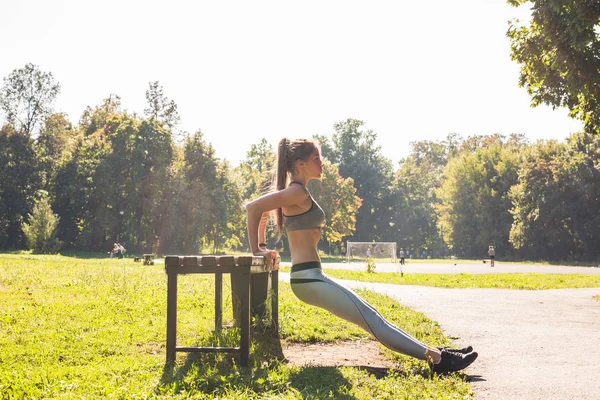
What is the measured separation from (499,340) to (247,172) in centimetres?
7062

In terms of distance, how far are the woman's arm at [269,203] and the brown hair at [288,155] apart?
254mm

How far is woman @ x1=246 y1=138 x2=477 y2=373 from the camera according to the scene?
15.9ft

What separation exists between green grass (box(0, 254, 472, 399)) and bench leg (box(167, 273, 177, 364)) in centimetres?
15

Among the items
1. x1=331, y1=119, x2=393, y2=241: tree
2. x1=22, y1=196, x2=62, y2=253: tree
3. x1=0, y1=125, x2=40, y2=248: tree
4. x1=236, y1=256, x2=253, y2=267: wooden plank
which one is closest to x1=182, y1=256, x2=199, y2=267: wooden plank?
x1=236, y1=256, x2=253, y2=267: wooden plank

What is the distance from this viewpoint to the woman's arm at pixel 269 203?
15.6 ft

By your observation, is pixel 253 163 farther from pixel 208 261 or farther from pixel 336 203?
pixel 208 261

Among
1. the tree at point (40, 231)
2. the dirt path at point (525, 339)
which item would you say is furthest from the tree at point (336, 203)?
the dirt path at point (525, 339)

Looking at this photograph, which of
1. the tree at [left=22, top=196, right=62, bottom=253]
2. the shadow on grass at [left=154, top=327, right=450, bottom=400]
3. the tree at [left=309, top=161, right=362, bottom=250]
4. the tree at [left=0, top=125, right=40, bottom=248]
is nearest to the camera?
the shadow on grass at [left=154, top=327, right=450, bottom=400]

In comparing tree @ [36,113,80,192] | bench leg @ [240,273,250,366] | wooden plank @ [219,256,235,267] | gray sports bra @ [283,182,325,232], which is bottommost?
bench leg @ [240,273,250,366]

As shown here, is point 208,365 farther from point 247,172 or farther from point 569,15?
point 247,172

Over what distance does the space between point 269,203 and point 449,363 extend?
84.4 inches

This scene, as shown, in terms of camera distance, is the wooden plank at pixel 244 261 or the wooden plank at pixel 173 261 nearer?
the wooden plank at pixel 244 261

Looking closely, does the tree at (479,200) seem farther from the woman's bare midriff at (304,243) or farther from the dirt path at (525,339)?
the woman's bare midriff at (304,243)

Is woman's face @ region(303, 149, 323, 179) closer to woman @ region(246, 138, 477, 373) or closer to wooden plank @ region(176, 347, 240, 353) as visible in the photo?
woman @ region(246, 138, 477, 373)
